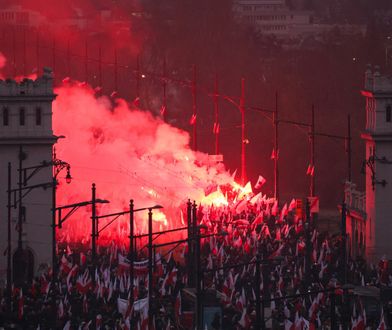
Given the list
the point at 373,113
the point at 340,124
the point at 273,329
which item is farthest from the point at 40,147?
the point at 340,124

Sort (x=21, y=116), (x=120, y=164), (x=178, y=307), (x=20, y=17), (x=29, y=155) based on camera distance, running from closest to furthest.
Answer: (x=178, y=307) < (x=29, y=155) < (x=21, y=116) < (x=120, y=164) < (x=20, y=17)

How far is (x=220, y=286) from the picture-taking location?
77688 millimetres

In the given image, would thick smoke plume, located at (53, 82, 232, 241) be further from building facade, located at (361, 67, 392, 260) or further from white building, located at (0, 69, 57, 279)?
building facade, located at (361, 67, 392, 260)

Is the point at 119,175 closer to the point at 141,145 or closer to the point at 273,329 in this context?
the point at 141,145

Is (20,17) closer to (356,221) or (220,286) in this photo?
(356,221)

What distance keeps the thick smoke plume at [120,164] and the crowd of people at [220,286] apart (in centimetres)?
649

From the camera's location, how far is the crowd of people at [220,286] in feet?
231

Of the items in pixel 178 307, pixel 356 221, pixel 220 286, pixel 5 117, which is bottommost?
pixel 356 221

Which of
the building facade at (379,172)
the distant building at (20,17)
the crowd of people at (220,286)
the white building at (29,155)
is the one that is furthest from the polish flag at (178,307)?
the distant building at (20,17)

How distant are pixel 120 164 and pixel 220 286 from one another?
32.9m

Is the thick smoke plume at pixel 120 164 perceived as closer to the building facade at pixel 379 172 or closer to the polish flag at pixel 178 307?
the building facade at pixel 379 172

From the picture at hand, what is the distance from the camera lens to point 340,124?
14638cm

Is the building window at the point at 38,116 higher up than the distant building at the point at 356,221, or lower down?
higher up

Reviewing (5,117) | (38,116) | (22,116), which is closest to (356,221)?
(38,116)
